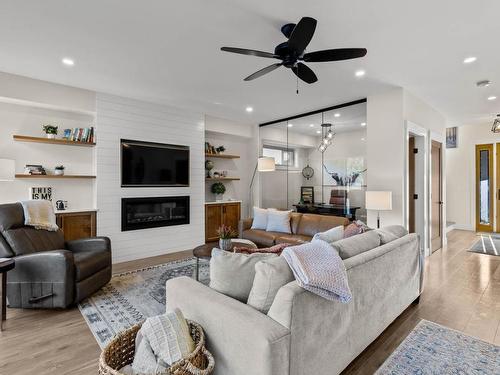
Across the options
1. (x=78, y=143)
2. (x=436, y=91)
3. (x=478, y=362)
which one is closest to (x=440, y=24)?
(x=436, y=91)

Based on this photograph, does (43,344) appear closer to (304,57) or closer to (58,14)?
(58,14)

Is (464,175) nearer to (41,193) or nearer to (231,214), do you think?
(231,214)

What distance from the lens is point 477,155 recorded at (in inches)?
285

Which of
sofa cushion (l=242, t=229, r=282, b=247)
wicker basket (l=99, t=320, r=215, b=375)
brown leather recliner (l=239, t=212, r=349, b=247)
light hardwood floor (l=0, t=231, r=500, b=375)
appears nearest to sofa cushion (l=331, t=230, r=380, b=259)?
light hardwood floor (l=0, t=231, r=500, b=375)

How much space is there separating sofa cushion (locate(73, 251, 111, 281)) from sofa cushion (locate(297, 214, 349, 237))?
3.06 metres

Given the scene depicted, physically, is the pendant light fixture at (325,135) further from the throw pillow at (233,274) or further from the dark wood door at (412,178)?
the throw pillow at (233,274)

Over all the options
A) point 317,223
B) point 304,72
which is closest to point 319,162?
point 317,223

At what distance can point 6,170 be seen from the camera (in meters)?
3.41

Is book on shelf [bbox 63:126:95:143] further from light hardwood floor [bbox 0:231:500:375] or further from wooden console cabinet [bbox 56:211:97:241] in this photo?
light hardwood floor [bbox 0:231:500:375]

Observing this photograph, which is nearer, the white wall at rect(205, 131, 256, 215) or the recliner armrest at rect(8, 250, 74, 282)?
the recliner armrest at rect(8, 250, 74, 282)

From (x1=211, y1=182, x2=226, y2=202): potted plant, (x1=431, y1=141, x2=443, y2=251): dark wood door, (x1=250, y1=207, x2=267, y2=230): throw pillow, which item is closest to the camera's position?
(x1=250, y1=207, x2=267, y2=230): throw pillow

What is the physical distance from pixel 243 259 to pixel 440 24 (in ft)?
9.09

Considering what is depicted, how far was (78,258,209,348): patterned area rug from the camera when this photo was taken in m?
2.52

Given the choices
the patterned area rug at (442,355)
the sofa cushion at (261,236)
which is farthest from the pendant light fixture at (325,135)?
the patterned area rug at (442,355)
